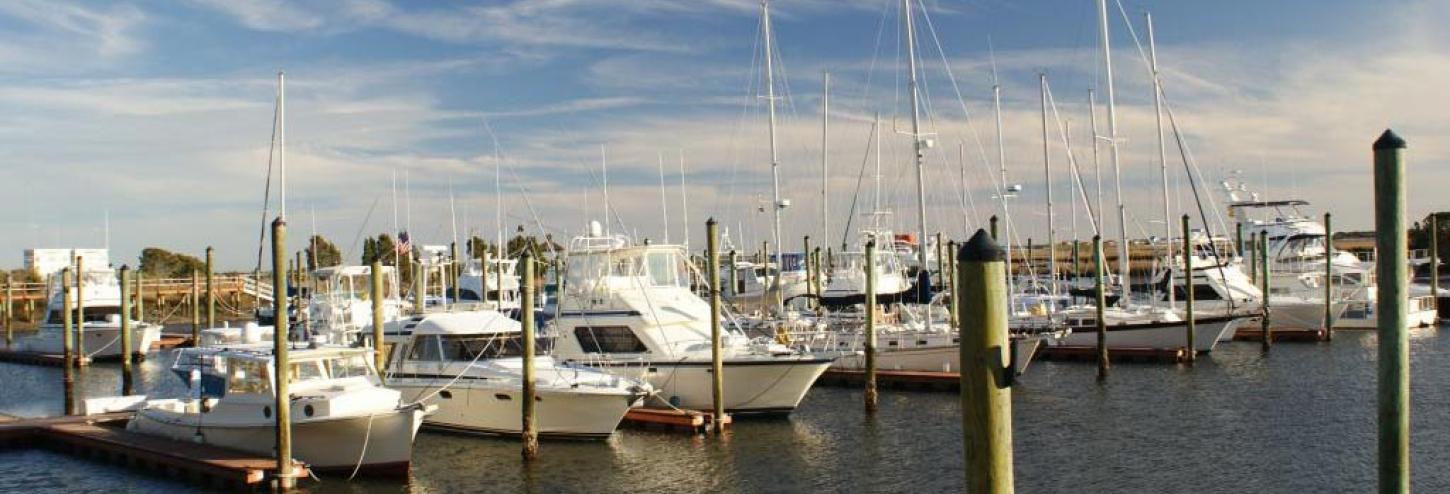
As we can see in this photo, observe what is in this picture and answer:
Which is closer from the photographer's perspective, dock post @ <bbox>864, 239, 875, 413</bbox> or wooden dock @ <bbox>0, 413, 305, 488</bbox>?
wooden dock @ <bbox>0, 413, 305, 488</bbox>

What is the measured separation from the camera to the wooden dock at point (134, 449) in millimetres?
20359

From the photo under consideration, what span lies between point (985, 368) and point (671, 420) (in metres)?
20.5

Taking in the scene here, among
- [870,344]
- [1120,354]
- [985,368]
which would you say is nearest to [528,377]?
[870,344]

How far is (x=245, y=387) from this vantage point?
22031mm

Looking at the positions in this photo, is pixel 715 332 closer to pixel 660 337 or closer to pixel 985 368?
pixel 660 337

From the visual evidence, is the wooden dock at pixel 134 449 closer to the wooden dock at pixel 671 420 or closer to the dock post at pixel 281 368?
the dock post at pixel 281 368

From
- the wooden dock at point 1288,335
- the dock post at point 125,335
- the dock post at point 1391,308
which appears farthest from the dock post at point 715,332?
the wooden dock at point 1288,335

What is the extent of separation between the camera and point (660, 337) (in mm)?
28516

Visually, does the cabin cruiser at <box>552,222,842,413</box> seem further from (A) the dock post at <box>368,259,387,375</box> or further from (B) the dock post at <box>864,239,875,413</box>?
(A) the dock post at <box>368,259,387,375</box>

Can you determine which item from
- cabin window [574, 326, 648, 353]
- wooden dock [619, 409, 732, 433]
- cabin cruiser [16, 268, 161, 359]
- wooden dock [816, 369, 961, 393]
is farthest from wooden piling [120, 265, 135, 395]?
wooden dock [816, 369, 961, 393]

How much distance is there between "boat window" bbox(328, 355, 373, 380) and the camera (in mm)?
22797

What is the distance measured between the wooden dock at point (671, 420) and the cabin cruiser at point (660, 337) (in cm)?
40

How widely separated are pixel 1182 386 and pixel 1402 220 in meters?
28.4

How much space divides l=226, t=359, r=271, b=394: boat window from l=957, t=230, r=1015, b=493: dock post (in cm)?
1872
